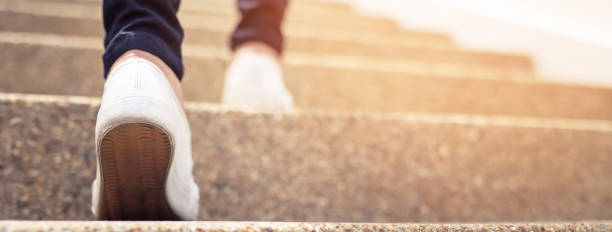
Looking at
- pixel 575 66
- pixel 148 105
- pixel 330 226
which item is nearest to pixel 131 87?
pixel 148 105

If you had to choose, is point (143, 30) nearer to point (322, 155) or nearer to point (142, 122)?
point (142, 122)

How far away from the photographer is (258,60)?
2.85 ft

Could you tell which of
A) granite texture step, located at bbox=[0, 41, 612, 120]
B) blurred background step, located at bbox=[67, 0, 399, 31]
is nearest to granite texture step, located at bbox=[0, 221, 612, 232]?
granite texture step, located at bbox=[0, 41, 612, 120]

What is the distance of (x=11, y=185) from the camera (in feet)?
1.92

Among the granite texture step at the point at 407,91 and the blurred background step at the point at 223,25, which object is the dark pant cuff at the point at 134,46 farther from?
the blurred background step at the point at 223,25

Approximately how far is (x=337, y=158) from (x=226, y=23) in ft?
3.61

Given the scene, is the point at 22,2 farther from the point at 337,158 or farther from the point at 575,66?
the point at 575,66

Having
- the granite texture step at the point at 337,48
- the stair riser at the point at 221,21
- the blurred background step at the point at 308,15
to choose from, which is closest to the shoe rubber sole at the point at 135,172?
the stair riser at the point at 221,21

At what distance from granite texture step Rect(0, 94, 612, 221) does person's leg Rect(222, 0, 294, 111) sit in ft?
0.29

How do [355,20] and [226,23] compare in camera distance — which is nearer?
[226,23]

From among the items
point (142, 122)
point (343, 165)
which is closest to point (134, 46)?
point (142, 122)

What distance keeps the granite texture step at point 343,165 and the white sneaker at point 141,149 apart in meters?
0.16

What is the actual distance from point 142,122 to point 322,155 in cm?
37

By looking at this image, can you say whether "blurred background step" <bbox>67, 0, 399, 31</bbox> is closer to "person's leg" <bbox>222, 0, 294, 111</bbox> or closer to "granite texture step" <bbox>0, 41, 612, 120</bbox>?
"granite texture step" <bbox>0, 41, 612, 120</bbox>
